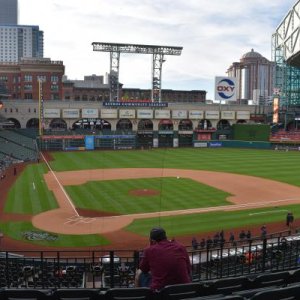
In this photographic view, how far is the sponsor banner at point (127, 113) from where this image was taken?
92062mm

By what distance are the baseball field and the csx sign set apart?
38062mm

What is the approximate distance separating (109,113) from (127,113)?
3.90 meters

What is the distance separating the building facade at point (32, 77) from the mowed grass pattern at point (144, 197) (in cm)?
7834

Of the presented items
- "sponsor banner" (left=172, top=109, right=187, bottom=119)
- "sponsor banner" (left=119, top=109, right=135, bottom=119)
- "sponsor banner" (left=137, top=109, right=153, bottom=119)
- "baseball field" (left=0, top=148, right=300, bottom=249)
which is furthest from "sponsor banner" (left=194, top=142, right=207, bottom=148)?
"baseball field" (left=0, top=148, right=300, bottom=249)

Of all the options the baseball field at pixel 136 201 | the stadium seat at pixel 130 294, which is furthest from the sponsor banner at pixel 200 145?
the stadium seat at pixel 130 294

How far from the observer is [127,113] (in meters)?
92.4

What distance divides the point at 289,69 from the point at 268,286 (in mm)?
98157

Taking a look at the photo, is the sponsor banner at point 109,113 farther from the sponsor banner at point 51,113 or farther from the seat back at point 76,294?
the seat back at point 76,294

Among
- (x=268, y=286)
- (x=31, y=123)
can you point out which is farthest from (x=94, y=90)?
(x=268, y=286)

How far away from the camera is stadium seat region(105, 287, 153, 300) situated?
19.4 feet

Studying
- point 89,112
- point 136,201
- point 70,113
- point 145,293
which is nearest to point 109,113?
point 89,112

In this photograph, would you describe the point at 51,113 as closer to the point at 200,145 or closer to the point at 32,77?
the point at 200,145

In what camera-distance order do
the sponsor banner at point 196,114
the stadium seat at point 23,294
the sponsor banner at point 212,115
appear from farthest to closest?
the sponsor banner at point 212,115 → the sponsor banner at point 196,114 → the stadium seat at point 23,294

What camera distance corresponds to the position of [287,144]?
8831cm
